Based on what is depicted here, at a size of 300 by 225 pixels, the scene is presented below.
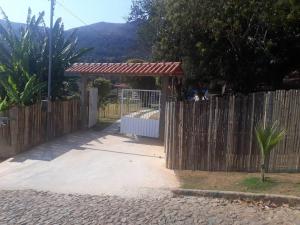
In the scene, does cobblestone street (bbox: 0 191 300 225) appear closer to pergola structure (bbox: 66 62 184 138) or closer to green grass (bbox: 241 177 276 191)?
green grass (bbox: 241 177 276 191)

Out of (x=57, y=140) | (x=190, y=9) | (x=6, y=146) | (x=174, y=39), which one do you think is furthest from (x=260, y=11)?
(x=6, y=146)

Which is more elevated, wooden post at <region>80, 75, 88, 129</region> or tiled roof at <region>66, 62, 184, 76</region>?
tiled roof at <region>66, 62, 184, 76</region>

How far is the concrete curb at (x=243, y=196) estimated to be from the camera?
853cm

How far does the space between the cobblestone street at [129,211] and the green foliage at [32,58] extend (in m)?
7.74

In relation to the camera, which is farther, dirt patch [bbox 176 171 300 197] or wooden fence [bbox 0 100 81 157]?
wooden fence [bbox 0 100 81 157]

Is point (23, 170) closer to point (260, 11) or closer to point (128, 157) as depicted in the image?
point (128, 157)

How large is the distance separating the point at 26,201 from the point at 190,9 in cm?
995

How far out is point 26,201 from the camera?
8.50 metres

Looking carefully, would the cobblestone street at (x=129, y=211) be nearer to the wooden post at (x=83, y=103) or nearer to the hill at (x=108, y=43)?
the wooden post at (x=83, y=103)

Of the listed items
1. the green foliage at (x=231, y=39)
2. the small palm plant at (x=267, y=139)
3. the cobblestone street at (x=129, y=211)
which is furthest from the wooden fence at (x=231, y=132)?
the green foliage at (x=231, y=39)

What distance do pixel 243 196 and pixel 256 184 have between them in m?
0.83

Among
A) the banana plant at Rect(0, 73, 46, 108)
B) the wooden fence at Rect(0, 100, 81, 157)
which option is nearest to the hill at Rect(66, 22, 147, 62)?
the wooden fence at Rect(0, 100, 81, 157)

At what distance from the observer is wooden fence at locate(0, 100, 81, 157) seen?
44.3ft

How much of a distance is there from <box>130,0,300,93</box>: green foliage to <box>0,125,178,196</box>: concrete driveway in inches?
179
